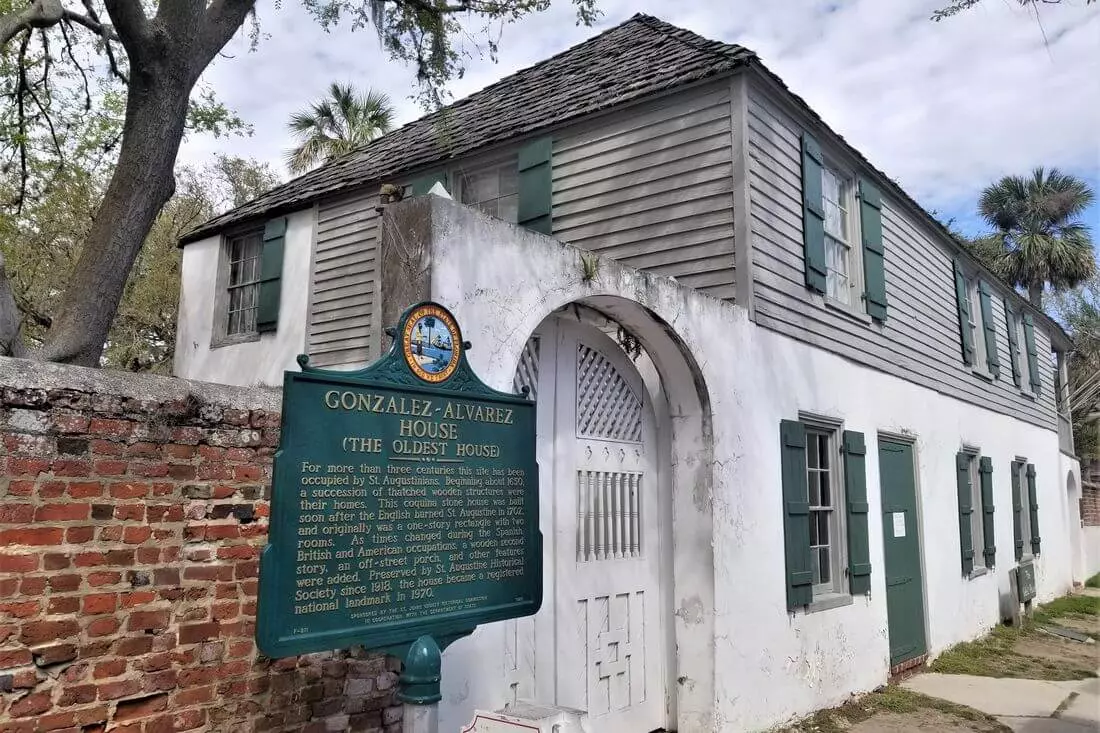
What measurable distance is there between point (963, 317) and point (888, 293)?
331 centimetres

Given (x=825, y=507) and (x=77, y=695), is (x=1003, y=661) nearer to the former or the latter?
(x=825, y=507)

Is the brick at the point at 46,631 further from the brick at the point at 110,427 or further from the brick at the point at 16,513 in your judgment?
the brick at the point at 110,427

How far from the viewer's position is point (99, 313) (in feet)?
18.9

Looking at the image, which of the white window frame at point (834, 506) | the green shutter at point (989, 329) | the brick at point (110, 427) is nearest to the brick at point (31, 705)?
the brick at point (110, 427)

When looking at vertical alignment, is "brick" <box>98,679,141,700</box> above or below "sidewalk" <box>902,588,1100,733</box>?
above

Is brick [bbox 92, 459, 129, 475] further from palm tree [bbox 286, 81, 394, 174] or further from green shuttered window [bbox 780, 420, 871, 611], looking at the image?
palm tree [bbox 286, 81, 394, 174]

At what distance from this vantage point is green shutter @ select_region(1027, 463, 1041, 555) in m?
13.5

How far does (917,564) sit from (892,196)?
14.9 ft

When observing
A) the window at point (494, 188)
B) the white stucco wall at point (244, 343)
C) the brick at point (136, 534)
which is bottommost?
the brick at point (136, 534)

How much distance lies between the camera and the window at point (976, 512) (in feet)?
35.5

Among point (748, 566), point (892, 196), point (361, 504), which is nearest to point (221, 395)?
point (361, 504)

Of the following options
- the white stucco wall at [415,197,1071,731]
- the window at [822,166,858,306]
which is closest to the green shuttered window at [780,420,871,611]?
the white stucco wall at [415,197,1071,731]

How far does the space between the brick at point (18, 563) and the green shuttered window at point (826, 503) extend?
542cm

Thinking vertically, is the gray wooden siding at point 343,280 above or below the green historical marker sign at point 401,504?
above
